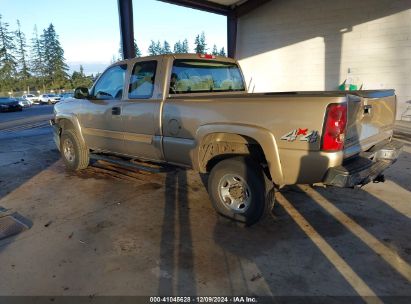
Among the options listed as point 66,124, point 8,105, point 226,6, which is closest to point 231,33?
point 226,6

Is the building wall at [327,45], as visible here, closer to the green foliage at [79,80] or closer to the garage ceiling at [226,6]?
the garage ceiling at [226,6]

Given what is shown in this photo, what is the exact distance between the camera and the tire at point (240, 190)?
13.4 ft

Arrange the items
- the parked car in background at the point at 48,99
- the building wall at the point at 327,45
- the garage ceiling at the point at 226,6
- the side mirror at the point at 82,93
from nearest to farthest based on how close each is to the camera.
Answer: the side mirror at the point at 82,93, the building wall at the point at 327,45, the garage ceiling at the point at 226,6, the parked car in background at the point at 48,99

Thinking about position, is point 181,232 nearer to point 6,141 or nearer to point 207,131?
point 207,131

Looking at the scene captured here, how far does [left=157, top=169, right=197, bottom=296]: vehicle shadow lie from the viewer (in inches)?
122

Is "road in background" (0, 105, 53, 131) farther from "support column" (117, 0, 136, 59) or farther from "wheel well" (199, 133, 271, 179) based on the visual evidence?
"wheel well" (199, 133, 271, 179)

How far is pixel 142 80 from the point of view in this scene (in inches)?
209

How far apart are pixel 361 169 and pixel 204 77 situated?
2.73m

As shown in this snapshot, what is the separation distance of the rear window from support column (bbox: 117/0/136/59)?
24.6 ft

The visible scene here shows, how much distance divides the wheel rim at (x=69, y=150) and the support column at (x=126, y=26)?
6284mm

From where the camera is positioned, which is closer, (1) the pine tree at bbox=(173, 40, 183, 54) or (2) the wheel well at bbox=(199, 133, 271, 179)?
(2) the wheel well at bbox=(199, 133, 271, 179)

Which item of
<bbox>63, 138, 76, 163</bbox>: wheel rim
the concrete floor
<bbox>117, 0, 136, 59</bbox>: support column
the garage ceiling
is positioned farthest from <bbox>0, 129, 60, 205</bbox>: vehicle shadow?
the garage ceiling

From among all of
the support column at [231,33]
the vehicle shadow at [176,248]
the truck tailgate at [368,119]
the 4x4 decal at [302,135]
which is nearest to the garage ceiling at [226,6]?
the support column at [231,33]

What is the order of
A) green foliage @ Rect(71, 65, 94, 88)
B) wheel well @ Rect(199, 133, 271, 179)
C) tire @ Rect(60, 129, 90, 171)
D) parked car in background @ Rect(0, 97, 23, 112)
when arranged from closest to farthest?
1. wheel well @ Rect(199, 133, 271, 179)
2. tire @ Rect(60, 129, 90, 171)
3. parked car in background @ Rect(0, 97, 23, 112)
4. green foliage @ Rect(71, 65, 94, 88)
